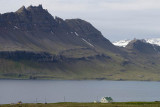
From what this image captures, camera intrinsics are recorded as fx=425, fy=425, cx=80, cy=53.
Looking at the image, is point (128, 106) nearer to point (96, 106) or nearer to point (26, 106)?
point (96, 106)

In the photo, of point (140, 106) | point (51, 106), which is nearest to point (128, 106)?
point (140, 106)

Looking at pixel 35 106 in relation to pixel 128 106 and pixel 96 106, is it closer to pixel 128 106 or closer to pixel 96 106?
pixel 96 106

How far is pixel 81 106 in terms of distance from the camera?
12400cm

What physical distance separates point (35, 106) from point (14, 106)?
5.98 metres

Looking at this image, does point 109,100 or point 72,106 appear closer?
point 72,106

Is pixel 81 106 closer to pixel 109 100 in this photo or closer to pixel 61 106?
pixel 61 106

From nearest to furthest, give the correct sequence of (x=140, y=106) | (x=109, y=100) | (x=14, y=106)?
(x=14, y=106) → (x=140, y=106) → (x=109, y=100)

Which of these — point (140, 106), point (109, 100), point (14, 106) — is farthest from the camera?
point (109, 100)

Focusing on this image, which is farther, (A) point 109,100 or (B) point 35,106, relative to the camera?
(A) point 109,100

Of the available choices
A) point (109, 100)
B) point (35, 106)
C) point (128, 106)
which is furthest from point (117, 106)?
point (109, 100)

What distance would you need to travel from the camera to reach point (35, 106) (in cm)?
12162

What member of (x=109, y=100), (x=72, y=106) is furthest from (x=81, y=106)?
(x=109, y=100)

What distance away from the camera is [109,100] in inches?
6373

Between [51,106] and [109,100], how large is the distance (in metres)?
41.4
